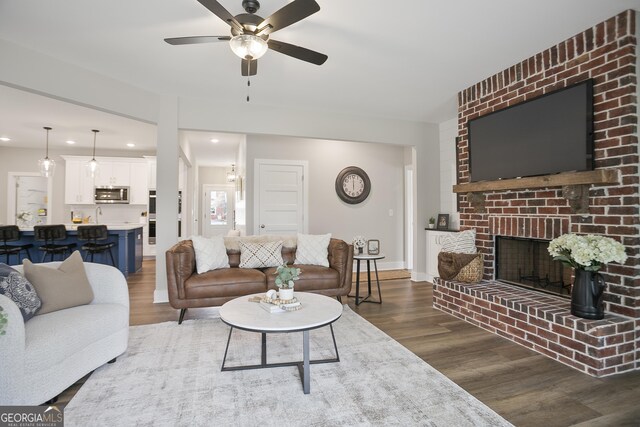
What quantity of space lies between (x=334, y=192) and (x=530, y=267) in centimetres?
344

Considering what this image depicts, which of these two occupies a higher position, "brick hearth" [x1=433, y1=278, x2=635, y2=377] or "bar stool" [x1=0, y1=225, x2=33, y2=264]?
"bar stool" [x1=0, y1=225, x2=33, y2=264]

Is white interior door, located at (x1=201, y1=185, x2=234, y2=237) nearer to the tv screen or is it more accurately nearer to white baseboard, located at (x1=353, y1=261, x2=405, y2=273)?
white baseboard, located at (x1=353, y1=261, x2=405, y2=273)

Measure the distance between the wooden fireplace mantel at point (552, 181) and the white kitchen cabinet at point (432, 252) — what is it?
137 centimetres

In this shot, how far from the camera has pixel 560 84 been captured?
3.02m

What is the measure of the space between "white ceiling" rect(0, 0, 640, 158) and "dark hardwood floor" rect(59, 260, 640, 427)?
106 inches

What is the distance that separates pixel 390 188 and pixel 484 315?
3607 millimetres

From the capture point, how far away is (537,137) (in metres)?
3.15

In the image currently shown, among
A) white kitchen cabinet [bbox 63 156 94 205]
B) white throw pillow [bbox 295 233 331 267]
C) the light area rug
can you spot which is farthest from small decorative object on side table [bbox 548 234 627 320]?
white kitchen cabinet [bbox 63 156 94 205]

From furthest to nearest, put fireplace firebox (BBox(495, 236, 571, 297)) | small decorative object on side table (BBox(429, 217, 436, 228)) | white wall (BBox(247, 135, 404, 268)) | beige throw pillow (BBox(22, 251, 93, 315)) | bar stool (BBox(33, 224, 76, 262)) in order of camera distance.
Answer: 1. white wall (BBox(247, 135, 404, 268))
2. small decorative object on side table (BBox(429, 217, 436, 228))
3. bar stool (BBox(33, 224, 76, 262))
4. fireplace firebox (BBox(495, 236, 571, 297))
5. beige throw pillow (BBox(22, 251, 93, 315))

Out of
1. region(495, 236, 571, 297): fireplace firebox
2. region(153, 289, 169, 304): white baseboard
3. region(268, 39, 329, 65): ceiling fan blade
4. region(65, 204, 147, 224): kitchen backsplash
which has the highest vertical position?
region(268, 39, 329, 65): ceiling fan blade

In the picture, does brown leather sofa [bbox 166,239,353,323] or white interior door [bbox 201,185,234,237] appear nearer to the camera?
brown leather sofa [bbox 166,239,353,323]

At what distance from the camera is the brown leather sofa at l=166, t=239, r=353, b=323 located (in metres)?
3.34

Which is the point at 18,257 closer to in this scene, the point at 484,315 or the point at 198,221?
the point at 198,221

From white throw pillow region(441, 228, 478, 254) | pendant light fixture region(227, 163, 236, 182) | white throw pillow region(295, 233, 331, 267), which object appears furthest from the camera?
pendant light fixture region(227, 163, 236, 182)
